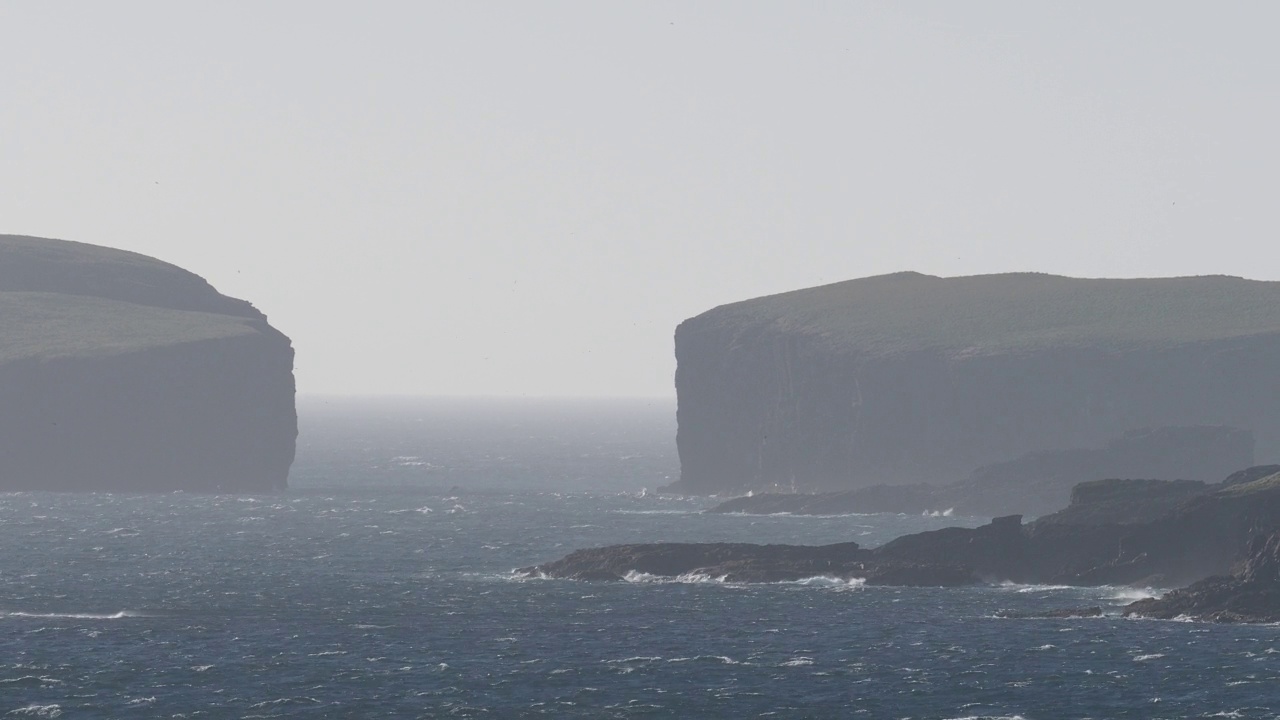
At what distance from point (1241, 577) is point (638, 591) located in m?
30.3

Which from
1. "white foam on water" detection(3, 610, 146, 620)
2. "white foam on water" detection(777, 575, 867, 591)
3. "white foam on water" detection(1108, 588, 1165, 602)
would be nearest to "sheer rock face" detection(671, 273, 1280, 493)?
"white foam on water" detection(777, 575, 867, 591)

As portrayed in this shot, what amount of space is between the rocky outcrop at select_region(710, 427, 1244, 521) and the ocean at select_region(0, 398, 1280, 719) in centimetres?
4108

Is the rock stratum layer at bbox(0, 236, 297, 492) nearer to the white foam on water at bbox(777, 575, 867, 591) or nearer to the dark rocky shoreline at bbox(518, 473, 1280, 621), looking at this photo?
the dark rocky shoreline at bbox(518, 473, 1280, 621)

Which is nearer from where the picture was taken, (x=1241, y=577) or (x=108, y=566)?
(x=1241, y=577)

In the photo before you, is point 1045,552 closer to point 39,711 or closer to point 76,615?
point 76,615

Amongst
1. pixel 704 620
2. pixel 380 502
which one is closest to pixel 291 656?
pixel 704 620

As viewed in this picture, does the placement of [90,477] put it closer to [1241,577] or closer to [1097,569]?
[1097,569]

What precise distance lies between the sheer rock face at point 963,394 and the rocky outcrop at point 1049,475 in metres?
10.5

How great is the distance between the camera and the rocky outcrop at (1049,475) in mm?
155500

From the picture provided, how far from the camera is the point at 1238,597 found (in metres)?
88.6

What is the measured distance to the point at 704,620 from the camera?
90.9 m

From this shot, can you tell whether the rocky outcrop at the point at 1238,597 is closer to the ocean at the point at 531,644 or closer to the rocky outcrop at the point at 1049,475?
the ocean at the point at 531,644

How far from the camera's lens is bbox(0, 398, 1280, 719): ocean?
71000 mm

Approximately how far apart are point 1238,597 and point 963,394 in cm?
9235
